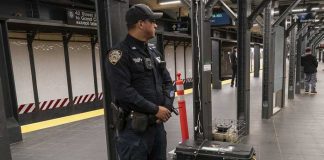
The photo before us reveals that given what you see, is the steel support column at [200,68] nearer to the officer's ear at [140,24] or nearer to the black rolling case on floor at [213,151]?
the black rolling case on floor at [213,151]

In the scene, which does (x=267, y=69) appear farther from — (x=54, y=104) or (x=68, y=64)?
(x=54, y=104)

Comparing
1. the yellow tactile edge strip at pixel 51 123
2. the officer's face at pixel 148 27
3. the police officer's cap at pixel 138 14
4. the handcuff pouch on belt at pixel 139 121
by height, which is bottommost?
the yellow tactile edge strip at pixel 51 123

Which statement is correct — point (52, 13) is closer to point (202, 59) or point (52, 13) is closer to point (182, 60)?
point (202, 59)

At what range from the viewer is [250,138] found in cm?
480

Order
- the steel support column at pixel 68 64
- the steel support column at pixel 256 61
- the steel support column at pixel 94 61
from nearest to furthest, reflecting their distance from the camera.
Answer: the steel support column at pixel 68 64 < the steel support column at pixel 94 61 < the steel support column at pixel 256 61

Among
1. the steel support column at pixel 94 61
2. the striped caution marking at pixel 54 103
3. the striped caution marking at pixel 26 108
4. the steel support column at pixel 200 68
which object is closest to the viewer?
the steel support column at pixel 200 68

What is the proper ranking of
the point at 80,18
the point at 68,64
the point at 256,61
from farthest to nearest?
1. the point at 256,61
2. the point at 68,64
3. the point at 80,18

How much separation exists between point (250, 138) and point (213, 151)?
2.09 meters

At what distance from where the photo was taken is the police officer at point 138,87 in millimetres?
2039

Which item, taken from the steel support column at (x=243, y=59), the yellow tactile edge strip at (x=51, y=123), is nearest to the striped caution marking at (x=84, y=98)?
the yellow tactile edge strip at (x=51, y=123)

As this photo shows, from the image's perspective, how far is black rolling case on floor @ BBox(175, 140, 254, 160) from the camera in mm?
2868

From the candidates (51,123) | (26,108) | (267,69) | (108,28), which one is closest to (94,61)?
(26,108)

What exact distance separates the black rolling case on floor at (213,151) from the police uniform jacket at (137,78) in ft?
3.38

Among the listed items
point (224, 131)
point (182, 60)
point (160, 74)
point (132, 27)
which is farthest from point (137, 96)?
point (182, 60)
